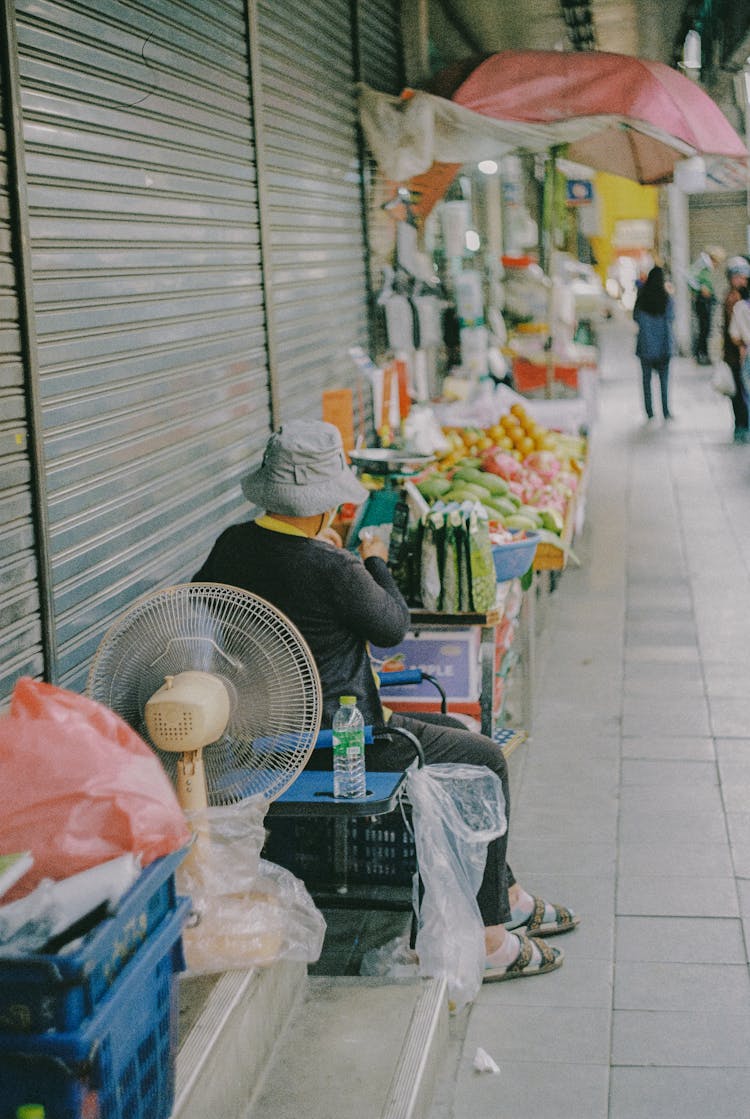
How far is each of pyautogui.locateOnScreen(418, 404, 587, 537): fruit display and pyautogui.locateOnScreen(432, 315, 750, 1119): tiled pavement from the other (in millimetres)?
918

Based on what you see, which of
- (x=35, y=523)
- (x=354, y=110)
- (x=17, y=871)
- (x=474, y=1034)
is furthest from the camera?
(x=354, y=110)

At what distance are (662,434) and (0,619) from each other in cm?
1408

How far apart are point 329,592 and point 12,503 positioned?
100 cm

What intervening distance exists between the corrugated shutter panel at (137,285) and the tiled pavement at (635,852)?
Result: 1.69 m

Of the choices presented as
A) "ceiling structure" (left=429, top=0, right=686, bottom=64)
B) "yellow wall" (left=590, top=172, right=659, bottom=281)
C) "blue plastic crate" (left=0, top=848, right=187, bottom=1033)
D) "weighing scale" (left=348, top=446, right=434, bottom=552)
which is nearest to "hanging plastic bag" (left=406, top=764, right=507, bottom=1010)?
"blue plastic crate" (left=0, top=848, right=187, bottom=1033)

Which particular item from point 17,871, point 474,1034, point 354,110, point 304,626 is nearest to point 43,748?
point 17,871

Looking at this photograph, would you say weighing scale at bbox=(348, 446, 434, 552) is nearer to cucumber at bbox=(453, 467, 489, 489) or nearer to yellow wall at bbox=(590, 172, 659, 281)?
cucumber at bbox=(453, 467, 489, 489)

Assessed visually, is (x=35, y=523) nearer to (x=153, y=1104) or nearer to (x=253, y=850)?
(x=253, y=850)

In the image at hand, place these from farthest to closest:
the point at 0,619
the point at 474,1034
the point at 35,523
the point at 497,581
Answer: the point at 497,581
the point at 474,1034
the point at 35,523
the point at 0,619

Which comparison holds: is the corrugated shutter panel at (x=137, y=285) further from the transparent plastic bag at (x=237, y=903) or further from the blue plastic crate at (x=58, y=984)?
the blue plastic crate at (x=58, y=984)

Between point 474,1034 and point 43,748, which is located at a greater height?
point 43,748

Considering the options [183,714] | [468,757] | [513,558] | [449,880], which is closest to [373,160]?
[513,558]

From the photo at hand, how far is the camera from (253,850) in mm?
3496

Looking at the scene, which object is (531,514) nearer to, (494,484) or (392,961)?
(494,484)
